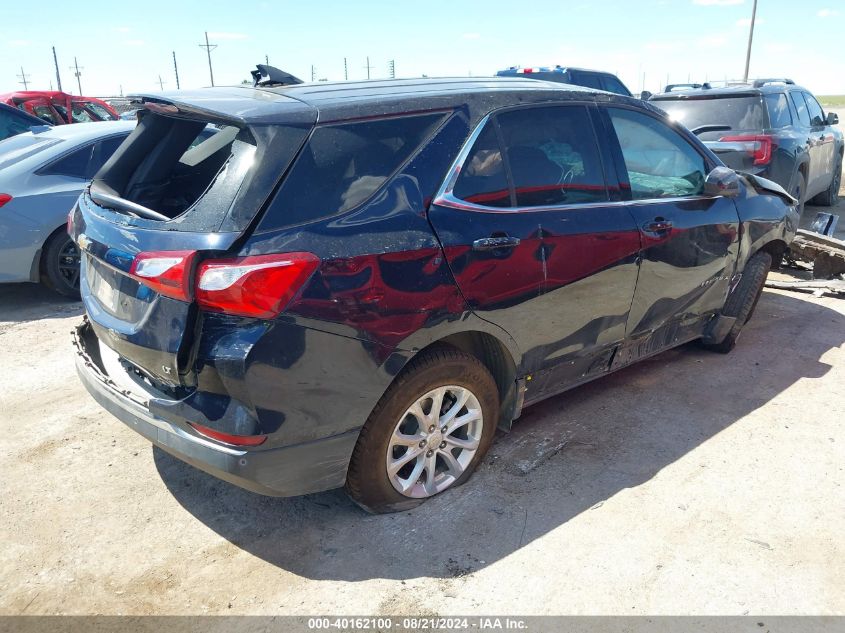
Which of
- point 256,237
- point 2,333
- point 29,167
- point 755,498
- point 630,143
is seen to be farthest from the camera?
point 29,167

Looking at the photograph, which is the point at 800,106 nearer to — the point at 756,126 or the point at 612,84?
the point at 756,126

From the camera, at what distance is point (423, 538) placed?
2.99 meters

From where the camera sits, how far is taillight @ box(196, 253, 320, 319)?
8.04ft

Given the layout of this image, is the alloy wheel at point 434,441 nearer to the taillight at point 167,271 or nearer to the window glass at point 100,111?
the taillight at point 167,271

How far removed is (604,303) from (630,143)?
92cm

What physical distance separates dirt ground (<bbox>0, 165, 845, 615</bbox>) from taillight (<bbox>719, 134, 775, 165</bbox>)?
14.4ft

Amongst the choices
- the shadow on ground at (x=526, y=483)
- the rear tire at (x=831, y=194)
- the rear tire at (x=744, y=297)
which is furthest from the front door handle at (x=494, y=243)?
the rear tire at (x=831, y=194)

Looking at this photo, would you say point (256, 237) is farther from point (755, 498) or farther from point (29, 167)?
point (29, 167)

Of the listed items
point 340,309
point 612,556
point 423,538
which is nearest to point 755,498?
point 612,556

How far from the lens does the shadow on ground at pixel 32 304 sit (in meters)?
6.02

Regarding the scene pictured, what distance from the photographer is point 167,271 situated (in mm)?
2523

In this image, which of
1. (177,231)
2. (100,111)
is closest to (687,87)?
(177,231)

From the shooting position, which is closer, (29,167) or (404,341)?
(404,341)

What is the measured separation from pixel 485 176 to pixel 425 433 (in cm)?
116
